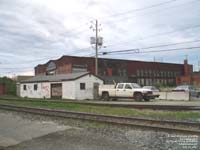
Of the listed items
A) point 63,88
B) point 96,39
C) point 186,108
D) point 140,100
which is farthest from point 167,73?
point 186,108

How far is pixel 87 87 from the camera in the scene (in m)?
46.7

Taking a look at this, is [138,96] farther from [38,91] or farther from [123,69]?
[123,69]

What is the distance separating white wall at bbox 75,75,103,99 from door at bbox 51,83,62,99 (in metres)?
3.64

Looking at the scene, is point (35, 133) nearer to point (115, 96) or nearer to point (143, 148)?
point (143, 148)

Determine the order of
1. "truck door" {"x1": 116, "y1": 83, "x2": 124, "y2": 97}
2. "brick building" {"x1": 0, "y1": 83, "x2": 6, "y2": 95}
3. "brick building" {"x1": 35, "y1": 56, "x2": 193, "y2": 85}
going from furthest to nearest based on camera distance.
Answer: "brick building" {"x1": 35, "y1": 56, "x2": 193, "y2": 85} → "brick building" {"x1": 0, "y1": 83, "x2": 6, "y2": 95} → "truck door" {"x1": 116, "y1": 83, "x2": 124, "y2": 97}

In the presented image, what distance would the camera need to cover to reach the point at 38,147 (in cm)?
1032

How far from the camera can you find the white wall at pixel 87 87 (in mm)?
45600

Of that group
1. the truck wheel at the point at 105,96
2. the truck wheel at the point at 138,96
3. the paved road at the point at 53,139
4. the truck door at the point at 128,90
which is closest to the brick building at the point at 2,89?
the truck wheel at the point at 105,96

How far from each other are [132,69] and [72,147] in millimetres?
83838

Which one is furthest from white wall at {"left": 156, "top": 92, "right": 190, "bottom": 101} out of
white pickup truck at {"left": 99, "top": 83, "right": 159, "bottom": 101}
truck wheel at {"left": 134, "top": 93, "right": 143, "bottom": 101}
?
truck wheel at {"left": 134, "top": 93, "right": 143, "bottom": 101}

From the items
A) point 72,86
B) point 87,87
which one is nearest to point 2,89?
point 72,86

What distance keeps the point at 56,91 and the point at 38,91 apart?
514cm

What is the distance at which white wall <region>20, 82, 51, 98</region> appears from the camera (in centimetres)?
5078

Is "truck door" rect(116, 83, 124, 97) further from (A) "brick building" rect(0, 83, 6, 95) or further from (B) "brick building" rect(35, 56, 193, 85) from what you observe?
(A) "brick building" rect(0, 83, 6, 95)
